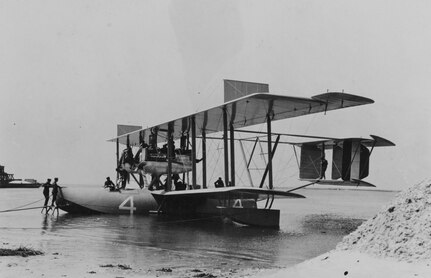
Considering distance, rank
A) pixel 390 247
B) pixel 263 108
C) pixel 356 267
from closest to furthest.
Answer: pixel 356 267 < pixel 390 247 < pixel 263 108

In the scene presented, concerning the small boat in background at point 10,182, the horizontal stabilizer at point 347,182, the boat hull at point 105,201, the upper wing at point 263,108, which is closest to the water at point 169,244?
the boat hull at point 105,201

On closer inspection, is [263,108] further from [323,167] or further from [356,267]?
[356,267]

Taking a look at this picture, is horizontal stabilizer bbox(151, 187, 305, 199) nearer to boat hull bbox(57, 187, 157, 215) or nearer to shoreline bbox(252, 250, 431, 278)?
boat hull bbox(57, 187, 157, 215)

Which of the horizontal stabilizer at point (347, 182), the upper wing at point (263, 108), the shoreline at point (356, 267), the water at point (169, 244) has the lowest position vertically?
the water at point (169, 244)

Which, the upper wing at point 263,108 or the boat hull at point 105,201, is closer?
the upper wing at point 263,108

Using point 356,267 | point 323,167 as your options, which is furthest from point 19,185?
point 356,267

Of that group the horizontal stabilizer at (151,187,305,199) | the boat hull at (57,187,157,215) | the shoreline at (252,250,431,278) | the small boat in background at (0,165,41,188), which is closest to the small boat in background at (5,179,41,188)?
the small boat in background at (0,165,41,188)

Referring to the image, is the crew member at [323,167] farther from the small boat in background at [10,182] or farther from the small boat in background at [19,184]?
the small boat in background at [19,184]

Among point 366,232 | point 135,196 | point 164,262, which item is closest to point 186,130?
point 135,196

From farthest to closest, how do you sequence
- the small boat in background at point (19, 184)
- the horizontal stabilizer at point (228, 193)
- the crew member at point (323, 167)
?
the small boat in background at point (19, 184) < the crew member at point (323, 167) < the horizontal stabilizer at point (228, 193)
